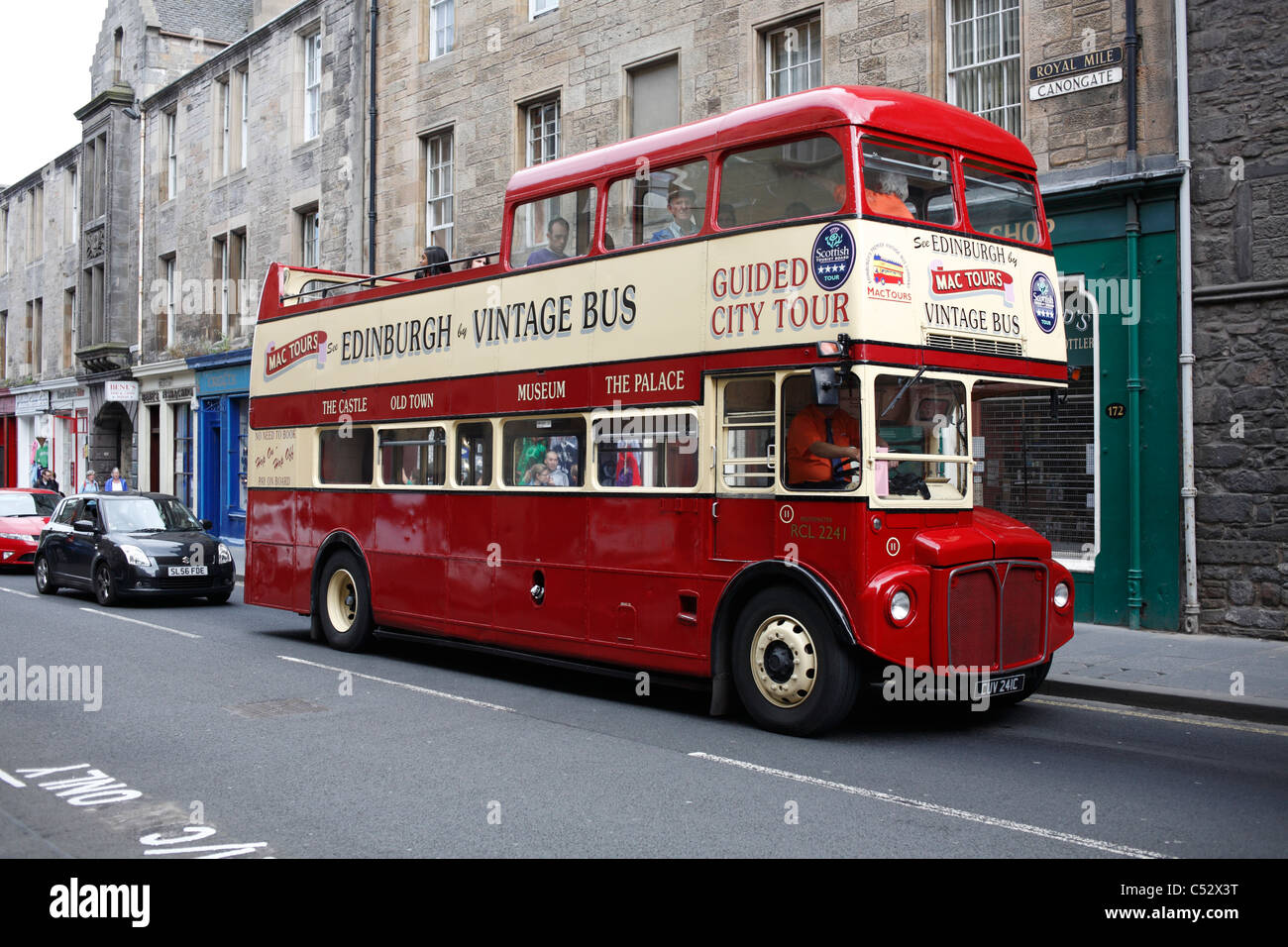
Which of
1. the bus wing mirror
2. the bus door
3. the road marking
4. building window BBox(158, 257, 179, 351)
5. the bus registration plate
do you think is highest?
building window BBox(158, 257, 179, 351)

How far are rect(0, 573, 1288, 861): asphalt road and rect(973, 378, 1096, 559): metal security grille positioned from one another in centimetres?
424

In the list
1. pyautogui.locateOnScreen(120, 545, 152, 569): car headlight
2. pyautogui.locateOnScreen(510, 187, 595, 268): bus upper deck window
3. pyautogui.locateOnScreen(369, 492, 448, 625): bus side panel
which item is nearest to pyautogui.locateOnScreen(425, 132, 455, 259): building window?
pyautogui.locateOnScreen(120, 545, 152, 569): car headlight

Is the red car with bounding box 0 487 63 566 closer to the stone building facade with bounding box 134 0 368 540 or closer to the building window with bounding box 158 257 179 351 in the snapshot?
the stone building facade with bounding box 134 0 368 540

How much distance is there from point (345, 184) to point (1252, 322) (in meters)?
18.4

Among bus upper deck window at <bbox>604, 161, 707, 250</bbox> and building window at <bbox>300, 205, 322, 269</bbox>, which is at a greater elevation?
building window at <bbox>300, 205, 322, 269</bbox>

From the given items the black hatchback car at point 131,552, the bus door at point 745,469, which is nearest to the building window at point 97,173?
the black hatchback car at point 131,552

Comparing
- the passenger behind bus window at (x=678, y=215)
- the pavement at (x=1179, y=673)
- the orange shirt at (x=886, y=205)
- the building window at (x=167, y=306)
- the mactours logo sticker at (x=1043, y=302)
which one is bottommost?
the pavement at (x=1179, y=673)

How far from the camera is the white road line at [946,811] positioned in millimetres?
5496

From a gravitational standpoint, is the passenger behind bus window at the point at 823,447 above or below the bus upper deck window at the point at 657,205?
below

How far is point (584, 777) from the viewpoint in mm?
6836

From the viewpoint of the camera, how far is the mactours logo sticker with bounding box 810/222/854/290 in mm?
7598

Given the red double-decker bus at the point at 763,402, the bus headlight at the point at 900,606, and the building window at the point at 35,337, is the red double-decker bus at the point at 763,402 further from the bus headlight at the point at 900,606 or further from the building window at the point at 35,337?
the building window at the point at 35,337

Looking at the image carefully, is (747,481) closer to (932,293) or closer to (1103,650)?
(932,293)

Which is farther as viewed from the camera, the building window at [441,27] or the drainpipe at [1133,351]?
the building window at [441,27]
